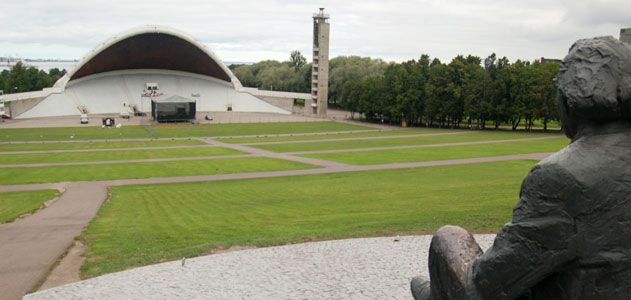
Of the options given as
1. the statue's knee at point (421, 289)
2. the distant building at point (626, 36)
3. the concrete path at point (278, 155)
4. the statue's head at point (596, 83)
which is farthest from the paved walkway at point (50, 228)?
the statue's head at point (596, 83)

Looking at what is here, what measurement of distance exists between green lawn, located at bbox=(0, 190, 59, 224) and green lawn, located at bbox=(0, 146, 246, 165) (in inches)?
515

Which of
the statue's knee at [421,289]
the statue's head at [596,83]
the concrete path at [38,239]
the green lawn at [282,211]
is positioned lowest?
the concrete path at [38,239]

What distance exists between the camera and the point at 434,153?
41.3 metres

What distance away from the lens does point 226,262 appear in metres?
12.2

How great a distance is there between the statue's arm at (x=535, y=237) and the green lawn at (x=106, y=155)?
38307 millimetres

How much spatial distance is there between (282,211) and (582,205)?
16.5 metres

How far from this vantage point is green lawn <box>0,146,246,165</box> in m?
37.8

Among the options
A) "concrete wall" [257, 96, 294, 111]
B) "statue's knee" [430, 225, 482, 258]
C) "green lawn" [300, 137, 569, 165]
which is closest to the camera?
"statue's knee" [430, 225, 482, 258]

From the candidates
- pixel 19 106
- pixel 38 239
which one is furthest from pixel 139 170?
pixel 19 106

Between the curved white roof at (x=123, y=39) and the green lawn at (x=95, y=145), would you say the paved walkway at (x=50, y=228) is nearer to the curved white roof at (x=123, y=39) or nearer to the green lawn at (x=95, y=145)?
the green lawn at (x=95, y=145)

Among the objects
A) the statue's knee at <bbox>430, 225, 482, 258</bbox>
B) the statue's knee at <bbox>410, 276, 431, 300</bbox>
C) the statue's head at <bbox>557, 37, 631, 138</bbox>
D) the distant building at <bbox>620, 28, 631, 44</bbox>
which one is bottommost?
the statue's knee at <bbox>410, 276, 431, 300</bbox>

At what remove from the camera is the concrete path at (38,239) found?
40.1ft

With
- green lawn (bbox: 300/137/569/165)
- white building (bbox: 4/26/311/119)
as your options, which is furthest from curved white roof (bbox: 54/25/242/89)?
green lawn (bbox: 300/137/569/165)

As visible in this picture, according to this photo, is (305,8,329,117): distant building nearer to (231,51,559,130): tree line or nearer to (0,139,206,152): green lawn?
(231,51,559,130): tree line
